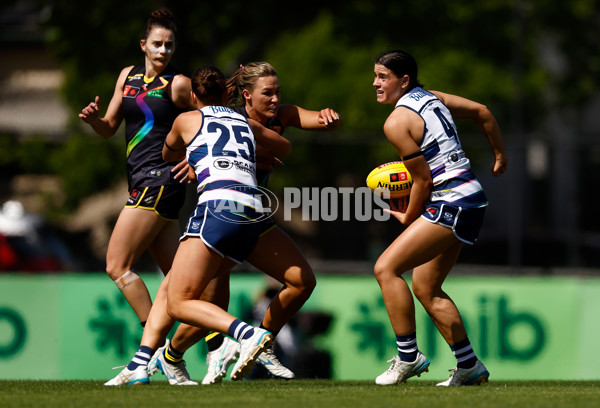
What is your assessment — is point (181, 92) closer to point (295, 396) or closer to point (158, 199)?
point (158, 199)

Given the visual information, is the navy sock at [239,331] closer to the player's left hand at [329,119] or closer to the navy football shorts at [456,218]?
the navy football shorts at [456,218]

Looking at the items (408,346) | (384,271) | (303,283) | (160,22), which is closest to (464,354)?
(408,346)

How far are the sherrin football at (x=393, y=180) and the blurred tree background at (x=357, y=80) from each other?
7103mm

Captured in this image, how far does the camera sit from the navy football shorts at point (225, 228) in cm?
573

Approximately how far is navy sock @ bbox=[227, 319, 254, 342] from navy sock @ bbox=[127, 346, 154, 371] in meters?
0.73

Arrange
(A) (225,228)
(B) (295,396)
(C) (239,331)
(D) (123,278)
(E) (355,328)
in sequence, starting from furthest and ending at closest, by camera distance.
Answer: (E) (355,328)
(D) (123,278)
(A) (225,228)
(C) (239,331)
(B) (295,396)

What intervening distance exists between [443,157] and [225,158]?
1.29 meters

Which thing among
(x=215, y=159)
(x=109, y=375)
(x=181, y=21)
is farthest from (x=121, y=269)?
(x=181, y=21)

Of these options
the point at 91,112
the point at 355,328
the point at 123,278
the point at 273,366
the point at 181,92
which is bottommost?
the point at 355,328

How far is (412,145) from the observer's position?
5926 mm

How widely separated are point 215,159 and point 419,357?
1.70 meters

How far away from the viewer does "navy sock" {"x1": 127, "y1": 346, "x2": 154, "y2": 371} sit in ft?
20.1

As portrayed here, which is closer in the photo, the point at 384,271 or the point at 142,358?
the point at 384,271

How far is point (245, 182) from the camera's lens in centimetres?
585
